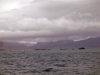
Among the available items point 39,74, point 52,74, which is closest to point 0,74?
point 39,74

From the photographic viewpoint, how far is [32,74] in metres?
25.2

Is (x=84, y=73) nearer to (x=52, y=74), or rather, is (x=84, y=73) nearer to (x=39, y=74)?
(x=52, y=74)

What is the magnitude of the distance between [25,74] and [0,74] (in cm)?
314

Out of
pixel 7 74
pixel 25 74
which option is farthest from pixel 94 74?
pixel 7 74

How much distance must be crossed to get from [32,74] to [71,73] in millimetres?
4891

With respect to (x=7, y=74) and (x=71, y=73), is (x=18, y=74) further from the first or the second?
(x=71, y=73)

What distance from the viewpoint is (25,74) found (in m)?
25.1

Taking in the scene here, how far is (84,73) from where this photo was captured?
25.2 metres

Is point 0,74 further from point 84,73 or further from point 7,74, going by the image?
point 84,73

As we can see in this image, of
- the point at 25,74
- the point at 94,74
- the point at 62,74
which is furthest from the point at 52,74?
the point at 94,74

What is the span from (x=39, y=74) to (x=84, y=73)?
5624mm

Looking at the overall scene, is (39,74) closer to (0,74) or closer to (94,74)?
(0,74)

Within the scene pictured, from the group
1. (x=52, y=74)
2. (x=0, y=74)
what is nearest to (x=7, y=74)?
(x=0, y=74)

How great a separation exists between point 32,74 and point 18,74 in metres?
1.75
